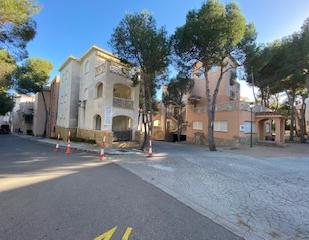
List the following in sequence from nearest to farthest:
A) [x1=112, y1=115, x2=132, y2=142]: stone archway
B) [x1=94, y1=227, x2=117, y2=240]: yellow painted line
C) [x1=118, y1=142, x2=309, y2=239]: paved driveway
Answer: [x1=94, y1=227, x2=117, y2=240]: yellow painted line, [x1=118, y1=142, x2=309, y2=239]: paved driveway, [x1=112, y1=115, x2=132, y2=142]: stone archway

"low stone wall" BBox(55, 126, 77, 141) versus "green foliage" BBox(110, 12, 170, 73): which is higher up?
"green foliage" BBox(110, 12, 170, 73)

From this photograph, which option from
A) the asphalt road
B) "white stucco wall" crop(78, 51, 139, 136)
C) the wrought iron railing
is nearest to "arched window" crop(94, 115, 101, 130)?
"white stucco wall" crop(78, 51, 139, 136)

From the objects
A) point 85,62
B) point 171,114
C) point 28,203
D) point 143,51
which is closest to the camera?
point 28,203

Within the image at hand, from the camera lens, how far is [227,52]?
20.5 meters

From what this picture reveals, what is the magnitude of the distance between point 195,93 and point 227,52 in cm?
1402

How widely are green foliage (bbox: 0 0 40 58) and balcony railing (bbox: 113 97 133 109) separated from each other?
28.1ft

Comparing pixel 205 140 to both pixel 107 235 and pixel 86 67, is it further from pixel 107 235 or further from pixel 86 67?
pixel 107 235

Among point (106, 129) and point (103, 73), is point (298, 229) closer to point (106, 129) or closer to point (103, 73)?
point (106, 129)

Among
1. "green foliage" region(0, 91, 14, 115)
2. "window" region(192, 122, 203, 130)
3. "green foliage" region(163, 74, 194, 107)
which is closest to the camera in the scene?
"window" region(192, 122, 203, 130)

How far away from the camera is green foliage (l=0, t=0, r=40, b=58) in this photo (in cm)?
1240

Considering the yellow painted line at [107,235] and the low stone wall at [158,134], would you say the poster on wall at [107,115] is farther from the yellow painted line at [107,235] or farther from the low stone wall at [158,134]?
the low stone wall at [158,134]

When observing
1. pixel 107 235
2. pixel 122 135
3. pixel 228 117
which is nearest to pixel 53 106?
pixel 122 135

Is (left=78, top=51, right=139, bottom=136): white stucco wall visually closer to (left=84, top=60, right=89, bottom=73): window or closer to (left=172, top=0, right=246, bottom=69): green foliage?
(left=84, top=60, right=89, bottom=73): window

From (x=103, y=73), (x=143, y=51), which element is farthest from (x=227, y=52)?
(x=103, y=73)
